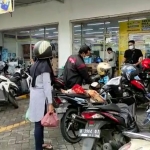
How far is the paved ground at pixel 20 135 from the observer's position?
461 cm

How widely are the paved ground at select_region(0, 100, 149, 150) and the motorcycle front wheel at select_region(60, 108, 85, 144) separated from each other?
0.12 metres

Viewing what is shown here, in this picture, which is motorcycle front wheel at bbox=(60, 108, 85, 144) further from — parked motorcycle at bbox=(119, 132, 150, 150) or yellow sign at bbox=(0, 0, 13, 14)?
yellow sign at bbox=(0, 0, 13, 14)

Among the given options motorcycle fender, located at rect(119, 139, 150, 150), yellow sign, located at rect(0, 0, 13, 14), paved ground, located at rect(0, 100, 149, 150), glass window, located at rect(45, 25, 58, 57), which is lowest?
paved ground, located at rect(0, 100, 149, 150)

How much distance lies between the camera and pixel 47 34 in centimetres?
1434

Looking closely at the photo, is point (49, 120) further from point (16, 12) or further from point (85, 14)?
point (16, 12)

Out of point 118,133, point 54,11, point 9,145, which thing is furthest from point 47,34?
point 118,133

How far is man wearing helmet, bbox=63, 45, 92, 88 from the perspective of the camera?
529 cm

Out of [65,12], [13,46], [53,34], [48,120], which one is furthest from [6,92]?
[13,46]

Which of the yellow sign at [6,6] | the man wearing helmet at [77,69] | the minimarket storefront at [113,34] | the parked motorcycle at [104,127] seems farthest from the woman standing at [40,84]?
the minimarket storefront at [113,34]

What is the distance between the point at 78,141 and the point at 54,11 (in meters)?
9.02

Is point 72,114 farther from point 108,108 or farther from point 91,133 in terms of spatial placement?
point 91,133

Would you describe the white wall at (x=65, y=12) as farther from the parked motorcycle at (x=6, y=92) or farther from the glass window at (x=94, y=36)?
the parked motorcycle at (x=6, y=92)

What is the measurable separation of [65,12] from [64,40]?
1270 millimetres

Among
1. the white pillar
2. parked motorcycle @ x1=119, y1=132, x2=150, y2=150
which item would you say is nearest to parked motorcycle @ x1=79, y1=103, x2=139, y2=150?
parked motorcycle @ x1=119, y1=132, x2=150, y2=150
